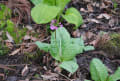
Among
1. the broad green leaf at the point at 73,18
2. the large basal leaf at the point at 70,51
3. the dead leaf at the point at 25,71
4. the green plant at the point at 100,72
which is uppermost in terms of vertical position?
the broad green leaf at the point at 73,18

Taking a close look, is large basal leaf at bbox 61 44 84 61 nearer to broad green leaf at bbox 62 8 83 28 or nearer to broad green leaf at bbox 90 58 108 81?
broad green leaf at bbox 90 58 108 81

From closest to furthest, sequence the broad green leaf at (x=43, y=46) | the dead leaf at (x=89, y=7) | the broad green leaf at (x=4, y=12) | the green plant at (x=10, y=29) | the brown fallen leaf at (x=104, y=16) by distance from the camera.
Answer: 1. the broad green leaf at (x=43, y=46)
2. the green plant at (x=10, y=29)
3. the broad green leaf at (x=4, y=12)
4. the brown fallen leaf at (x=104, y=16)
5. the dead leaf at (x=89, y=7)

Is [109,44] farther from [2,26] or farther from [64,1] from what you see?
[2,26]

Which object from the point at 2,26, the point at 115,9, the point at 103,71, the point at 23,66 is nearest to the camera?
the point at 103,71

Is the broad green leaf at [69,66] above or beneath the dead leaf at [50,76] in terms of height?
above

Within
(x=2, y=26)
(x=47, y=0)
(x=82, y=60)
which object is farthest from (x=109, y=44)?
(x=2, y=26)

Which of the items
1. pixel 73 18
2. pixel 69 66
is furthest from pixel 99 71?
pixel 73 18

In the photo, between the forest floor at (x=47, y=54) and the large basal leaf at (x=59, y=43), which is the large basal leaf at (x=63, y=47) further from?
the forest floor at (x=47, y=54)

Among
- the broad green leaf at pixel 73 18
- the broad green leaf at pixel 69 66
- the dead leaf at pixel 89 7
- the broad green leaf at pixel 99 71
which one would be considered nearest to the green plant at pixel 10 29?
the broad green leaf at pixel 73 18

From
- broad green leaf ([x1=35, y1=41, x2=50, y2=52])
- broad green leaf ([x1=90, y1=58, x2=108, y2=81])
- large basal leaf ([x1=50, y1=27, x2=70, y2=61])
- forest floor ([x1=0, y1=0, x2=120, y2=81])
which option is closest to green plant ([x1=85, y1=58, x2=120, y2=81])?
broad green leaf ([x1=90, y1=58, x2=108, y2=81])
